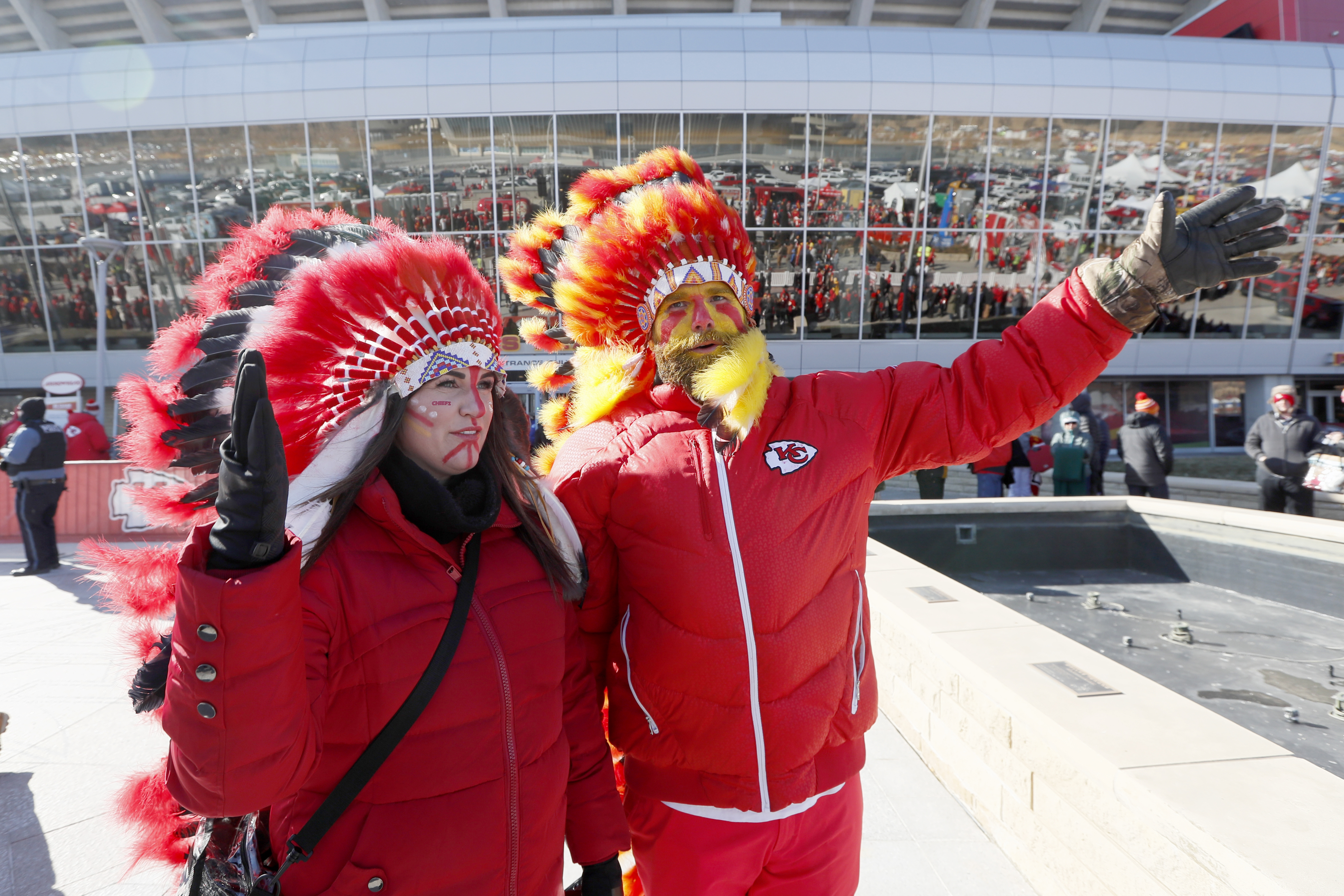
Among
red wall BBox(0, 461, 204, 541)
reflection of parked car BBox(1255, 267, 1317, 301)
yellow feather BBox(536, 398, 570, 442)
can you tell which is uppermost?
reflection of parked car BBox(1255, 267, 1317, 301)

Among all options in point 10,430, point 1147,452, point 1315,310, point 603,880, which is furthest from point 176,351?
point 1315,310

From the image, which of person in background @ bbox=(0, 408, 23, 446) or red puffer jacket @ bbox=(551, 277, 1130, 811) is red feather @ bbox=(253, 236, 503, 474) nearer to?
red puffer jacket @ bbox=(551, 277, 1130, 811)

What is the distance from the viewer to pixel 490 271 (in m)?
18.2

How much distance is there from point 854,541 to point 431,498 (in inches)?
39.8

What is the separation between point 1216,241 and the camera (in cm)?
166

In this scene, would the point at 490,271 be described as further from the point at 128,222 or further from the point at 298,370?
the point at 298,370

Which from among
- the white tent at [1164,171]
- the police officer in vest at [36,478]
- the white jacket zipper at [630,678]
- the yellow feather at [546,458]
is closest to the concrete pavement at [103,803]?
the white jacket zipper at [630,678]

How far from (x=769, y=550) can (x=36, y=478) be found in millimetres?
8487

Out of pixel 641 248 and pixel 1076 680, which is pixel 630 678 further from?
pixel 1076 680

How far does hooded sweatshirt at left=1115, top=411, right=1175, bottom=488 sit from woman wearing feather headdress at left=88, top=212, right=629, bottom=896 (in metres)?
7.45

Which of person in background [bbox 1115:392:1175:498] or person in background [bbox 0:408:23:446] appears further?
person in background [bbox 0:408:23:446]

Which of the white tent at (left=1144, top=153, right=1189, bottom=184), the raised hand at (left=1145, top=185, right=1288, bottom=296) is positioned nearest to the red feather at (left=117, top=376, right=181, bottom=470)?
the raised hand at (left=1145, top=185, right=1288, bottom=296)

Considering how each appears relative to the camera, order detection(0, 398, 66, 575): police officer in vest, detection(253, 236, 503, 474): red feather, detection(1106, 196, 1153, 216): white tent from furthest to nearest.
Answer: detection(1106, 196, 1153, 216): white tent
detection(0, 398, 66, 575): police officer in vest
detection(253, 236, 503, 474): red feather

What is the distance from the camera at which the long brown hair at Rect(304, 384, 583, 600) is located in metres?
1.37
